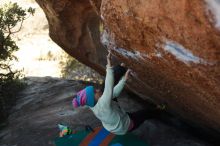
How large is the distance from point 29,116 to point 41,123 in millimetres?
1210

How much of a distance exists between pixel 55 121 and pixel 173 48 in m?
5.56

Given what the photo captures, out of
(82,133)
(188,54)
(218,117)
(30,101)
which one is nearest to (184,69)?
(188,54)

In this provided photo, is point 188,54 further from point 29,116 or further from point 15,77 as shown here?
point 15,77

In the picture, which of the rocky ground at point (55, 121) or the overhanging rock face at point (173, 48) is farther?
the rocky ground at point (55, 121)

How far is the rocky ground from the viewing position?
8969 mm

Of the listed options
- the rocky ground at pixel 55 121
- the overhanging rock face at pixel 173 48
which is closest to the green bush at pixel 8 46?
Answer: the rocky ground at pixel 55 121

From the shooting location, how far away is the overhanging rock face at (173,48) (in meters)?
4.90

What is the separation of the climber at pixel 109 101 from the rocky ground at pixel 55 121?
1194 mm

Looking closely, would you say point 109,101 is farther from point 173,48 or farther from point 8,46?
point 8,46

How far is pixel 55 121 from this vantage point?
34.2ft

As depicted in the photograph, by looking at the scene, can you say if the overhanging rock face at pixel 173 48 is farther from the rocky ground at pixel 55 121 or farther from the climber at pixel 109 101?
the rocky ground at pixel 55 121

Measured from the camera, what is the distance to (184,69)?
19.1ft

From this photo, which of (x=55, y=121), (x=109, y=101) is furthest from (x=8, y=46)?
(x=109, y=101)

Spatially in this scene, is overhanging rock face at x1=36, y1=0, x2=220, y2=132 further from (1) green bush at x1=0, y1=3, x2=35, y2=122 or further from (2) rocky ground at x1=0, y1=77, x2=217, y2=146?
(1) green bush at x1=0, y1=3, x2=35, y2=122
